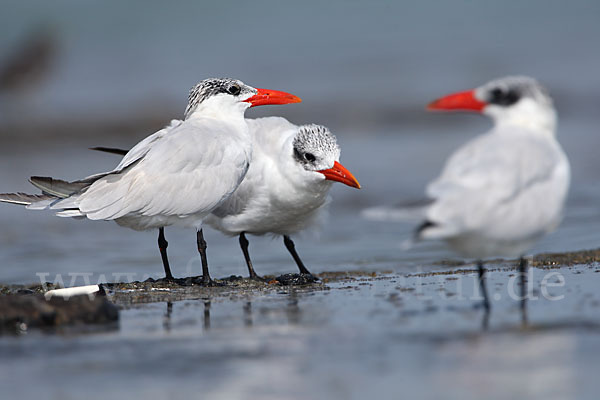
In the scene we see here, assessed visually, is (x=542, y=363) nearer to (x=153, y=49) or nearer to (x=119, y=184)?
(x=119, y=184)

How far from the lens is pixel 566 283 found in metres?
5.39

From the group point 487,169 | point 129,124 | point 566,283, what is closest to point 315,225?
point 566,283

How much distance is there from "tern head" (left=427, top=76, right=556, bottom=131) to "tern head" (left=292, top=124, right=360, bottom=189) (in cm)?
155

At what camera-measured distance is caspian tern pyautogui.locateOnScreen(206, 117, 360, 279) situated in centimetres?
670

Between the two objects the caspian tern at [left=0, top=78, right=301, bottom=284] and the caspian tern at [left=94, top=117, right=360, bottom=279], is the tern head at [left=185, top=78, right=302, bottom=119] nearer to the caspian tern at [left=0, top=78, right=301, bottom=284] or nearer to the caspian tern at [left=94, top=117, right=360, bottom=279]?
the caspian tern at [left=94, top=117, right=360, bottom=279]

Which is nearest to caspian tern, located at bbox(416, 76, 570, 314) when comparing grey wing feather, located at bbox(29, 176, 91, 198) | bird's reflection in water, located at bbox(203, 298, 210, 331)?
bird's reflection in water, located at bbox(203, 298, 210, 331)

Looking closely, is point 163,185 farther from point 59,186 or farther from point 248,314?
point 248,314

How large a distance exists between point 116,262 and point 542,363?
5070 mm

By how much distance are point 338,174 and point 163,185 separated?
129 cm

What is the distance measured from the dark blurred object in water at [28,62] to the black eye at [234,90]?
16642mm

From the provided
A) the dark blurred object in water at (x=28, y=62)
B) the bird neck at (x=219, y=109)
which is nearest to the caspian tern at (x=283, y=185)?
the bird neck at (x=219, y=109)

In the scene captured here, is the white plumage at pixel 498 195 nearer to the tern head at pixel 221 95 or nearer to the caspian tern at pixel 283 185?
the caspian tern at pixel 283 185

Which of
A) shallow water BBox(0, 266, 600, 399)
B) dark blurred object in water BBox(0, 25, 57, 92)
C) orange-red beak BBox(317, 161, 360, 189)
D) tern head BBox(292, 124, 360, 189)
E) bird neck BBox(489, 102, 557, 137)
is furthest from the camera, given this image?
dark blurred object in water BBox(0, 25, 57, 92)

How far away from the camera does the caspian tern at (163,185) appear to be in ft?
20.3
